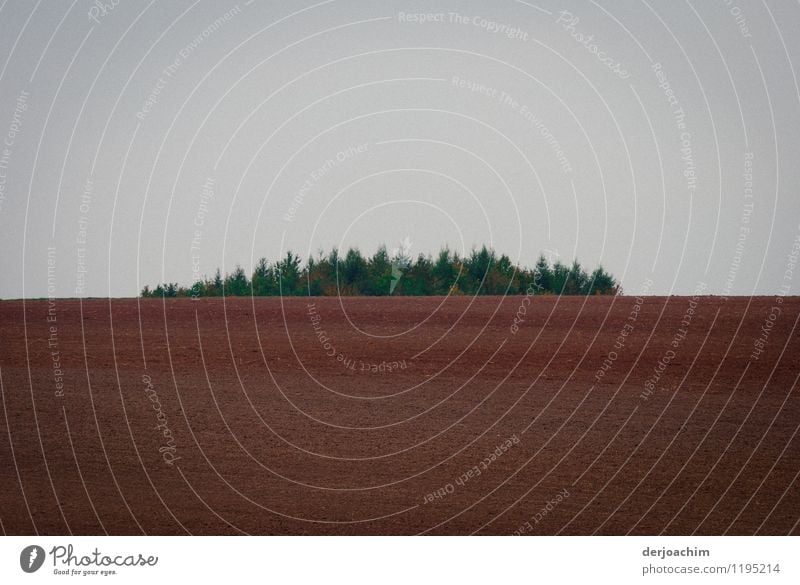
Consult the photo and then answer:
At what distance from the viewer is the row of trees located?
41344mm

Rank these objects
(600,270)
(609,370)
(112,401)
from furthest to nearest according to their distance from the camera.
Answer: (600,270), (609,370), (112,401)

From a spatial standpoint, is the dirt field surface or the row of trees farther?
the row of trees

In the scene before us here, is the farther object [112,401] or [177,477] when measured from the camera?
[112,401]

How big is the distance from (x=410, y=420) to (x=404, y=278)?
23.1 meters

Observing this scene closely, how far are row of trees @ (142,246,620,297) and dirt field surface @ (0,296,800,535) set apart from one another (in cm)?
915

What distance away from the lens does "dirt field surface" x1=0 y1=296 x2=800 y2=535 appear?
14.2 meters

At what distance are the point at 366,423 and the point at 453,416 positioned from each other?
1.89 meters

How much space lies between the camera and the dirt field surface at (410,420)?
46.5 ft

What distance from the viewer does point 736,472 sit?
53.7 feet

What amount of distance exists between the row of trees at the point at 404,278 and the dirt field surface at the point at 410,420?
30.0 ft

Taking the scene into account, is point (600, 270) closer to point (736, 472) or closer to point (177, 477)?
point (736, 472)

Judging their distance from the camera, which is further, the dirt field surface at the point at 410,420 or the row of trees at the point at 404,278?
the row of trees at the point at 404,278

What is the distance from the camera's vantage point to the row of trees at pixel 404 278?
41344mm
